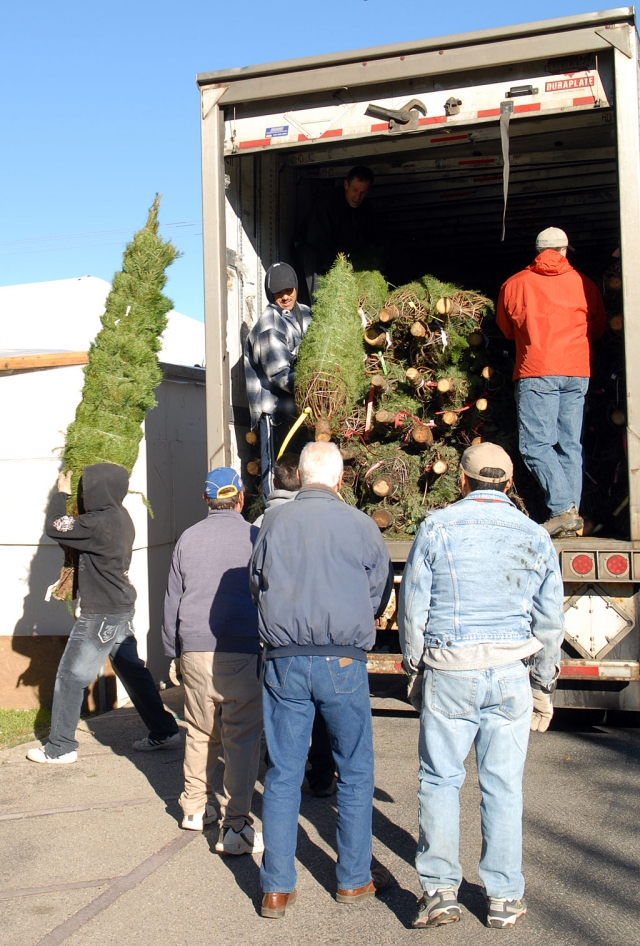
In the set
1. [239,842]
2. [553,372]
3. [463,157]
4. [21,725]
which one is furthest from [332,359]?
[21,725]

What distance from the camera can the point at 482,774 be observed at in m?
3.21

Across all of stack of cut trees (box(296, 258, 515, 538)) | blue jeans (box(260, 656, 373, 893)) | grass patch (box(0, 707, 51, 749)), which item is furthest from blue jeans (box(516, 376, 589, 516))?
grass patch (box(0, 707, 51, 749))

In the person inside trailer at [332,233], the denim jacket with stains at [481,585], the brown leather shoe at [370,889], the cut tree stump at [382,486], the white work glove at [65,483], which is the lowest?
the brown leather shoe at [370,889]

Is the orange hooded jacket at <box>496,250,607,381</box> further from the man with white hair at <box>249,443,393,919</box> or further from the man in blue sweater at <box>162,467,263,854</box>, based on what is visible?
the man with white hair at <box>249,443,393,919</box>

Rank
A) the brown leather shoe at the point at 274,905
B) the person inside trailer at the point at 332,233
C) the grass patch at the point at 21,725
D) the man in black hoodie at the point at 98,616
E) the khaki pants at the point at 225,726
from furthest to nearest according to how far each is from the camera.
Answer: the person inside trailer at the point at 332,233
the grass patch at the point at 21,725
the man in black hoodie at the point at 98,616
the khaki pants at the point at 225,726
the brown leather shoe at the point at 274,905

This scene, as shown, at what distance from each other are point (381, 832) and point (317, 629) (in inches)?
52.6

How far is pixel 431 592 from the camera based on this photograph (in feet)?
10.8

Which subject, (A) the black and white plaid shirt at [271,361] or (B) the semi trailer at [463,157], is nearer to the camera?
(B) the semi trailer at [463,157]

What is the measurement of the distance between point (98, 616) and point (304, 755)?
2382 millimetres

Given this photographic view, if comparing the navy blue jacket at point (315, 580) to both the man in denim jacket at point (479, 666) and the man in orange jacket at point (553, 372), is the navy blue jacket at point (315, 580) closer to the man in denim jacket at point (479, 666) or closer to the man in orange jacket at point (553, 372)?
the man in denim jacket at point (479, 666)

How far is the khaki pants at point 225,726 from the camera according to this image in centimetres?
398

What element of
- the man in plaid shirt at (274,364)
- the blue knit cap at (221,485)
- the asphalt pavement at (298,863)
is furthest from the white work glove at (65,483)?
the blue knit cap at (221,485)

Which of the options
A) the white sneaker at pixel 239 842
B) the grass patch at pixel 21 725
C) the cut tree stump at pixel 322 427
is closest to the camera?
the white sneaker at pixel 239 842

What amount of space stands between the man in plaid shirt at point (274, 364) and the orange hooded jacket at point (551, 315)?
139 cm
